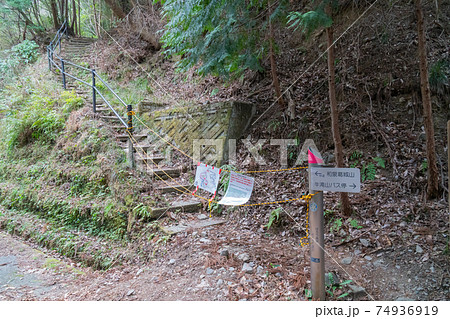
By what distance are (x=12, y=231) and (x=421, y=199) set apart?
721 cm

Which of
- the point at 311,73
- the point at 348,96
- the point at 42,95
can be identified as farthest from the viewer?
the point at 42,95

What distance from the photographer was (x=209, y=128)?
6434 mm

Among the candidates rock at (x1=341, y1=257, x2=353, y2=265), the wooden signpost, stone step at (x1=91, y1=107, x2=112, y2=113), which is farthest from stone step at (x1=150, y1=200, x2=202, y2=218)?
stone step at (x1=91, y1=107, x2=112, y2=113)

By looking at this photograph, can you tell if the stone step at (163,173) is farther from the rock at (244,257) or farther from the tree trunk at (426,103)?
the tree trunk at (426,103)

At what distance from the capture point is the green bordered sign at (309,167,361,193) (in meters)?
2.64

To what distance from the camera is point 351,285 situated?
3.08 m

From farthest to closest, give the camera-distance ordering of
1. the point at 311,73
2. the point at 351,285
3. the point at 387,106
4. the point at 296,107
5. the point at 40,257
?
1. the point at 311,73
2. the point at 296,107
3. the point at 387,106
4. the point at 40,257
5. the point at 351,285

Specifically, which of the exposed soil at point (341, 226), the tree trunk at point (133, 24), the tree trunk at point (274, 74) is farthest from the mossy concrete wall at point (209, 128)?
the tree trunk at point (133, 24)

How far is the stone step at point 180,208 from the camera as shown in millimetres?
5023

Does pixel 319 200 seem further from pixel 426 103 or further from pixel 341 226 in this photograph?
pixel 426 103

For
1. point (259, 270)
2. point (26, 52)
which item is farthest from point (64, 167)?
point (26, 52)

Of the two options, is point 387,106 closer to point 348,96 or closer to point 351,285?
point 348,96

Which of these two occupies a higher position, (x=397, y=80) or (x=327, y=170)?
(x=397, y=80)
